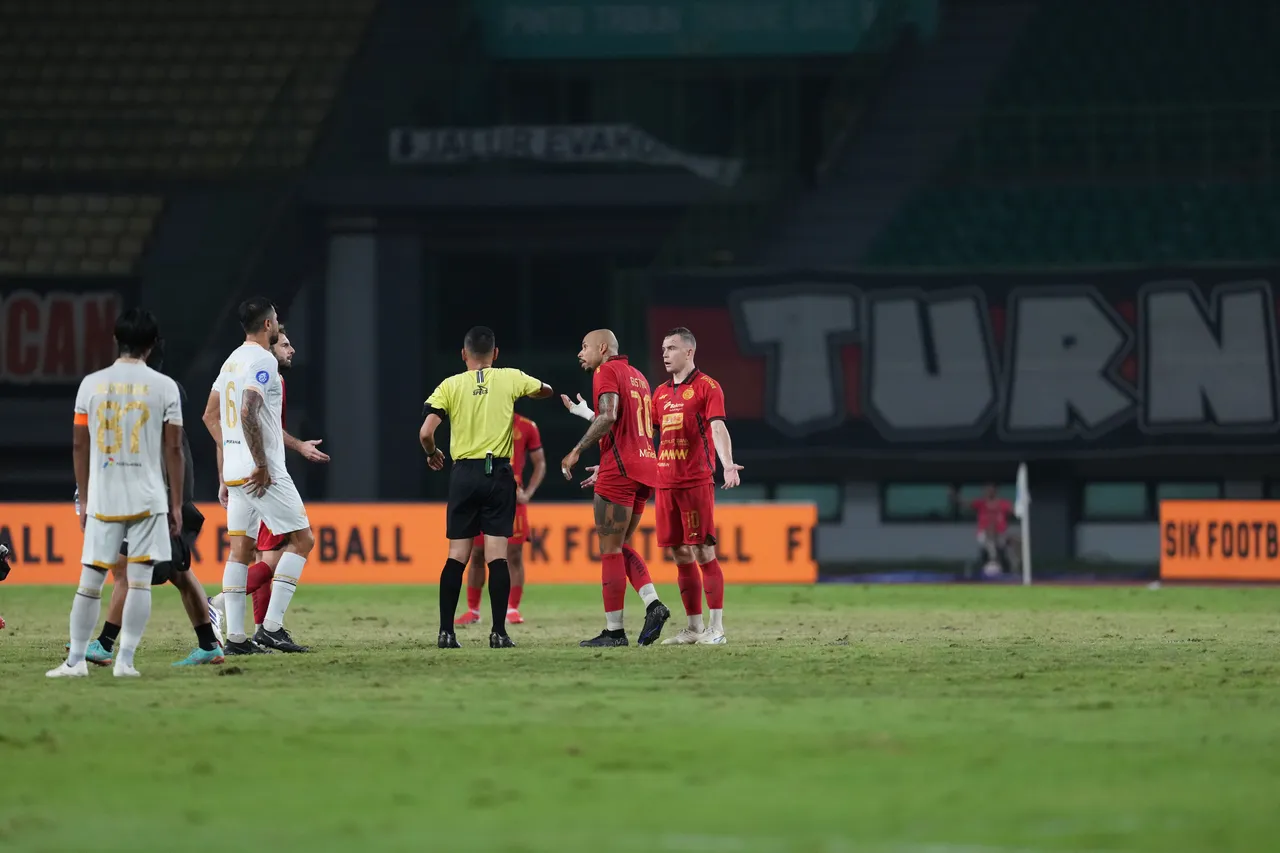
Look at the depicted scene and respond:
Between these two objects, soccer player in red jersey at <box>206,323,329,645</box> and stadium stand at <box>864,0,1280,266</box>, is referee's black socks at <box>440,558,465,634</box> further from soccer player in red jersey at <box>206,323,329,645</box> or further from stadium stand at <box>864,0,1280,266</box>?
stadium stand at <box>864,0,1280,266</box>

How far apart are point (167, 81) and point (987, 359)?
Result: 16.5 m

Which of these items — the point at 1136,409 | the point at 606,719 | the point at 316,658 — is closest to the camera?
the point at 606,719

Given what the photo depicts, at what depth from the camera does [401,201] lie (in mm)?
33688

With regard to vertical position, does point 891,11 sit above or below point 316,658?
above

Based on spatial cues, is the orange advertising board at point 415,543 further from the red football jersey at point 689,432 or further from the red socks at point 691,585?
the red football jersey at point 689,432

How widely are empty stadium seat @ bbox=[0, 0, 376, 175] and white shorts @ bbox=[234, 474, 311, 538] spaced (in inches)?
886

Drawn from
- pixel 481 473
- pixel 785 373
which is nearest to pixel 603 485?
pixel 481 473

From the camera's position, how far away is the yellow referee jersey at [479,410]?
14.1 meters

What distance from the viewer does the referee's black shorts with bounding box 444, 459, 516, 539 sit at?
46.0 ft

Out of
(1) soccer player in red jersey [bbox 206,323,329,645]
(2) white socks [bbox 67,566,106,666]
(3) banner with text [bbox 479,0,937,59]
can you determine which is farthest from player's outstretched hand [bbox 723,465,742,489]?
(3) banner with text [bbox 479,0,937,59]

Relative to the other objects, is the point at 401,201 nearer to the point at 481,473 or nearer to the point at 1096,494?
the point at 1096,494

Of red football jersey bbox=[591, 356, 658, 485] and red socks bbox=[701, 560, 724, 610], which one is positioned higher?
red football jersey bbox=[591, 356, 658, 485]

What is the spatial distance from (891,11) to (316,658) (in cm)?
2412

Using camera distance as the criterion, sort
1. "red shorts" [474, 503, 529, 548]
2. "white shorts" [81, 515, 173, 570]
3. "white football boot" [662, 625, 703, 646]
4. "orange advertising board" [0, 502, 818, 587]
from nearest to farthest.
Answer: "white shorts" [81, 515, 173, 570]
"white football boot" [662, 625, 703, 646]
"red shorts" [474, 503, 529, 548]
"orange advertising board" [0, 502, 818, 587]
